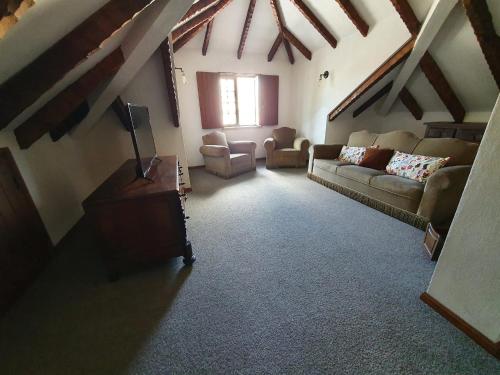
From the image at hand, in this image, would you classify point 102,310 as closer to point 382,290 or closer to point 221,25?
point 382,290

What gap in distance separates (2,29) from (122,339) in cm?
151

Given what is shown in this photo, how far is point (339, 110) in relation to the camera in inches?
152

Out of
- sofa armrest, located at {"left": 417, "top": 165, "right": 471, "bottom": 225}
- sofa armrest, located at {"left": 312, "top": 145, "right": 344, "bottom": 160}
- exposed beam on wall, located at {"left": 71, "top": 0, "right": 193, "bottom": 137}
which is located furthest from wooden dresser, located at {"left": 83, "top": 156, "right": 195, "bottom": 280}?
sofa armrest, located at {"left": 312, "top": 145, "right": 344, "bottom": 160}

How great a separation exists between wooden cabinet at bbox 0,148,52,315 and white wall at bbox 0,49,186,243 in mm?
120

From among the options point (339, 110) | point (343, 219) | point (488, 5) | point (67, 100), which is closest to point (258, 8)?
point (339, 110)

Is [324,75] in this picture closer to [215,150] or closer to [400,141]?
[400,141]

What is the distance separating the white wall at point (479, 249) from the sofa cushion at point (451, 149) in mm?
1515

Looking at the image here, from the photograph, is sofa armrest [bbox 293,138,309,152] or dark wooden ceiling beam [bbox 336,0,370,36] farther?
sofa armrest [bbox 293,138,309,152]

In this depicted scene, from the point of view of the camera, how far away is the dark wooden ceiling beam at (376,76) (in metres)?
2.72

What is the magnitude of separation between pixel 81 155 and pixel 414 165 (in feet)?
13.2

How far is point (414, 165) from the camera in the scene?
2320mm

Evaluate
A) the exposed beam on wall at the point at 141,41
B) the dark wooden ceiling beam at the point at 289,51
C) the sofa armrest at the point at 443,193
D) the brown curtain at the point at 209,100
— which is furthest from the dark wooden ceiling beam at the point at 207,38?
the sofa armrest at the point at 443,193

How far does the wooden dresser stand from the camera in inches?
53.5

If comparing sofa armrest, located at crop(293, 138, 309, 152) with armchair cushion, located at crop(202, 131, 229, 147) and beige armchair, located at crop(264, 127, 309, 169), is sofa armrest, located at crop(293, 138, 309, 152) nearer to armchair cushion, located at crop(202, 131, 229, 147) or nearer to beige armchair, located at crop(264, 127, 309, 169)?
beige armchair, located at crop(264, 127, 309, 169)
